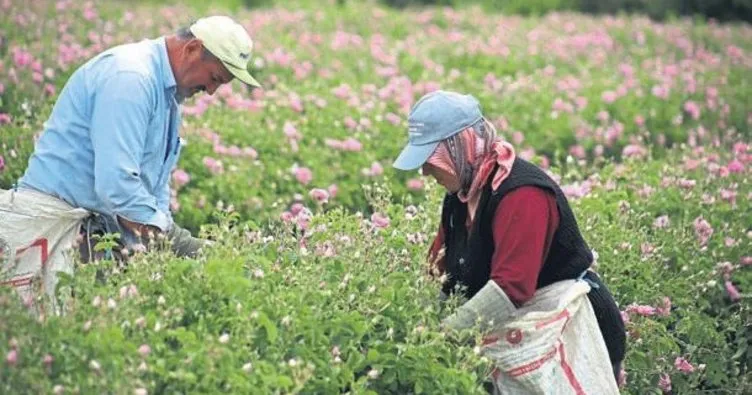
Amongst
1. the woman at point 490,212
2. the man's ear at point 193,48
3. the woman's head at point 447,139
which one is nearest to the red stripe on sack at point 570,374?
the woman at point 490,212

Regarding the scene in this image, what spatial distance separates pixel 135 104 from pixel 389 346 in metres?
1.27

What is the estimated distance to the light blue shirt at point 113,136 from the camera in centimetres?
455

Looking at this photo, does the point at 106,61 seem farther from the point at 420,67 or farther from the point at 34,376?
the point at 420,67

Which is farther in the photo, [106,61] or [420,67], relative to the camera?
[420,67]

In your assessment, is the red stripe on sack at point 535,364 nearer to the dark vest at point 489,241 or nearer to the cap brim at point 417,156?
the dark vest at point 489,241

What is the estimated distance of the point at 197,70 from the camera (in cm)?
482

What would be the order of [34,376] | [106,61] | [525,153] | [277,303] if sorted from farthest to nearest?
[525,153], [106,61], [277,303], [34,376]

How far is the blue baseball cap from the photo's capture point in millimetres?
4219

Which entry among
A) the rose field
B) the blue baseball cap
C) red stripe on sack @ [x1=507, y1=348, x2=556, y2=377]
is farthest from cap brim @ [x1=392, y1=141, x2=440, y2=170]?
red stripe on sack @ [x1=507, y1=348, x2=556, y2=377]

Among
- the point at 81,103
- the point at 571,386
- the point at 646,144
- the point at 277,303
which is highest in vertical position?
the point at 81,103

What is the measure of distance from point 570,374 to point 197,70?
1.76m

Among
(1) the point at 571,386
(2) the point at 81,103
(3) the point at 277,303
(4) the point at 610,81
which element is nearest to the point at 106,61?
(2) the point at 81,103

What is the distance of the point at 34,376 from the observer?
344 cm

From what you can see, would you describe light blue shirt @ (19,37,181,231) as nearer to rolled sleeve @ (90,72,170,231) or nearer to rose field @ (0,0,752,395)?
rolled sleeve @ (90,72,170,231)
